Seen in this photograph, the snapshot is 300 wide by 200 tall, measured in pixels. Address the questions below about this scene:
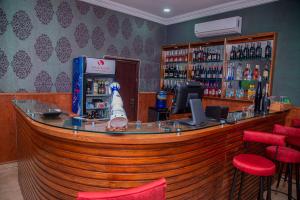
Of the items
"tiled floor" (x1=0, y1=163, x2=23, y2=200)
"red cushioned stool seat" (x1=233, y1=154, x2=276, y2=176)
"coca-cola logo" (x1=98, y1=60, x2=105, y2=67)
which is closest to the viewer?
"red cushioned stool seat" (x1=233, y1=154, x2=276, y2=176)

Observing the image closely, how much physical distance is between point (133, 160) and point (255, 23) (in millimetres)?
4387

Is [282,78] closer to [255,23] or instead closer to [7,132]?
[255,23]

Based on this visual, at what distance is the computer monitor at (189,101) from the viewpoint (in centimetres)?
223

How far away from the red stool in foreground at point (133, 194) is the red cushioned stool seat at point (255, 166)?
139cm

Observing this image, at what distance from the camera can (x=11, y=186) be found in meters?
3.17

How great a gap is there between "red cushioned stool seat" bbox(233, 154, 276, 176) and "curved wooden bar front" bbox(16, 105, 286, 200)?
0.97 feet

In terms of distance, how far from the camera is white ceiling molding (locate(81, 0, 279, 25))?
4711mm

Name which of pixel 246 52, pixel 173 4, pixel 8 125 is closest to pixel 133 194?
pixel 8 125

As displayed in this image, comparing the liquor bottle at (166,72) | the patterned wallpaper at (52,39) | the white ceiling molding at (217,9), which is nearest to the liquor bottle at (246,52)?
the white ceiling molding at (217,9)

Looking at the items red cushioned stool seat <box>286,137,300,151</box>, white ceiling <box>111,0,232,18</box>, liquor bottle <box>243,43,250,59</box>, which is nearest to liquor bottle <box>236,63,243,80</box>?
liquor bottle <box>243,43,250,59</box>

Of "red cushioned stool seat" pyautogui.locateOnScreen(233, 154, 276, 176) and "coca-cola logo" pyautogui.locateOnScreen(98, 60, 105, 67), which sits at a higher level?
"coca-cola logo" pyautogui.locateOnScreen(98, 60, 105, 67)

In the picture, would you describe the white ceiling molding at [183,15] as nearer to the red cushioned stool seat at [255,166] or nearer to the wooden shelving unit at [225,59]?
the wooden shelving unit at [225,59]

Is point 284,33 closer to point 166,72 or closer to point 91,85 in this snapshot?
point 166,72

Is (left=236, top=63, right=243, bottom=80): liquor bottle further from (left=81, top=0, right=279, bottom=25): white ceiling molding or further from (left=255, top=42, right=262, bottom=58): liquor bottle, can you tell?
(left=81, top=0, right=279, bottom=25): white ceiling molding
